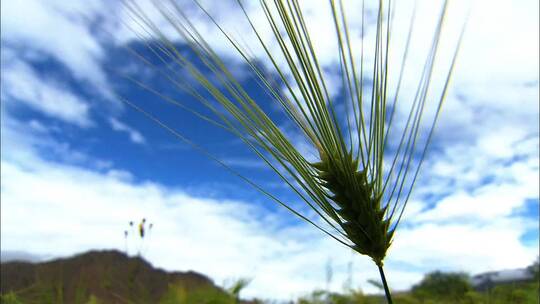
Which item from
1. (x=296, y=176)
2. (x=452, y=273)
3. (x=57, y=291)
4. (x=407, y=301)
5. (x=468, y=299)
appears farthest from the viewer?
(x=452, y=273)

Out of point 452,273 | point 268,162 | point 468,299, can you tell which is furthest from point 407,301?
point 452,273

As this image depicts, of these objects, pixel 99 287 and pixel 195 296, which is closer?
pixel 99 287

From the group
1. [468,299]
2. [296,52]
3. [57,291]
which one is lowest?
[468,299]

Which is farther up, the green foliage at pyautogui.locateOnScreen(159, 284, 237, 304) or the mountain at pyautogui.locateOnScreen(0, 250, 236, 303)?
the mountain at pyautogui.locateOnScreen(0, 250, 236, 303)

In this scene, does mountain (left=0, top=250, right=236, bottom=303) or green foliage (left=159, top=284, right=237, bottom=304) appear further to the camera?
green foliage (left=159, top=284, right=237, bottom=304)

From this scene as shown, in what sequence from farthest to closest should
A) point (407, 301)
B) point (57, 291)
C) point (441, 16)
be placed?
point (407, 301), point (57, 291), point (441, 16)

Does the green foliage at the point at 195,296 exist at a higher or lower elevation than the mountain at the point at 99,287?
lower

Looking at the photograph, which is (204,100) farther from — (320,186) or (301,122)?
(320,186)

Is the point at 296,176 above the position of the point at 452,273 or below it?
above

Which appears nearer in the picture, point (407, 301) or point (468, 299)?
point (407, 301)

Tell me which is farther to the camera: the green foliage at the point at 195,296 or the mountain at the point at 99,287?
the green foliage at the point at 195,296
